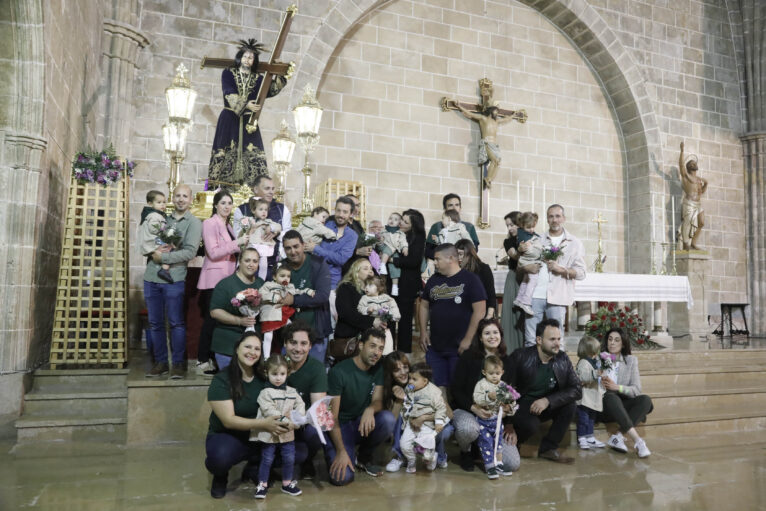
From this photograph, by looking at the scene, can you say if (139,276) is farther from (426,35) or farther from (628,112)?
(628,112)

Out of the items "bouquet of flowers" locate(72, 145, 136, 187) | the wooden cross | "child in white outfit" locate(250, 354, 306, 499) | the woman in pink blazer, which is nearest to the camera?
"child in white outfit" locate(250, 354, 306, 499)

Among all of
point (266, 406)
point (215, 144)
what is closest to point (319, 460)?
point (266, 406)

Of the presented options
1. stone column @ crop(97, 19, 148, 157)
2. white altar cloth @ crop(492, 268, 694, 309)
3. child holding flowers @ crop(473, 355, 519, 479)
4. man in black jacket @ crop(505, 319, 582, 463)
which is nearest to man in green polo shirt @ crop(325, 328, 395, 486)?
child holding flowers @ crop(473, 355, 519, 479)

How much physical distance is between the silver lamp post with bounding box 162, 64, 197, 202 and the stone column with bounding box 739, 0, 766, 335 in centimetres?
1120

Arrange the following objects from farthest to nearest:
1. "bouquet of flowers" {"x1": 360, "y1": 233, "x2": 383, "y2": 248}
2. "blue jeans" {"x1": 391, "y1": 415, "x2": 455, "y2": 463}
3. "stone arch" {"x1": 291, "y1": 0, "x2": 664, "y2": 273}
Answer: "stone arch" {"x1": 291, "y1": 0, "x2": 664, "y2": 273} → "bouquet of flowers" {"x1": 360, "y1": 233, "x2": 383, "y2": 248} → "blue jeans" {"x1": 391, "y1": 415, "x2": 455, "y2": 463}

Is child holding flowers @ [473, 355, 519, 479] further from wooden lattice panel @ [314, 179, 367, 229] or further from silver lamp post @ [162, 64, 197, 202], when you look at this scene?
wooden lattice panel @ [314, 179, 367, 229]

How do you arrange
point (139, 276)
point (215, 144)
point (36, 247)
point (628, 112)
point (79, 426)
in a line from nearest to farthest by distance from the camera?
point (79, 426) → point (36, 247) → point (215, 144) → point (139, 276) → point (628, 112)

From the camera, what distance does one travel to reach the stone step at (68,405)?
4711mm

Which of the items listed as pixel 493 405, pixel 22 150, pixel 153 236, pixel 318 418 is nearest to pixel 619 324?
pixel 493 405

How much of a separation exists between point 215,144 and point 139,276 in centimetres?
229

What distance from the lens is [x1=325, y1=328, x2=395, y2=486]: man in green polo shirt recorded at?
4.01 meters

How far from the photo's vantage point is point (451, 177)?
33.6 ft

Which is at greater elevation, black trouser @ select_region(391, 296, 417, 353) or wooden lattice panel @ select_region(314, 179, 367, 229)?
wooden lattice panel @ select_region(314, 179, 367, 229)

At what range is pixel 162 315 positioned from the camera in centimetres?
509
